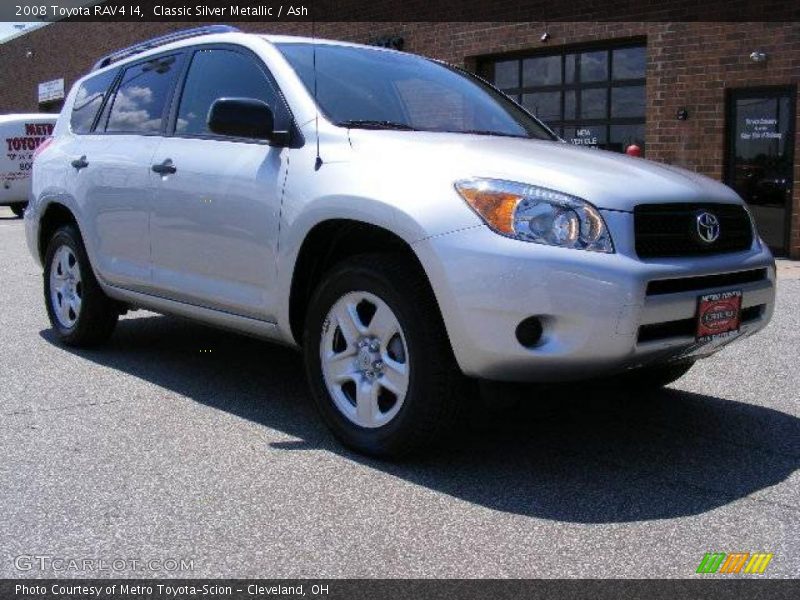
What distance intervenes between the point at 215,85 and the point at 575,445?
2.56 metres

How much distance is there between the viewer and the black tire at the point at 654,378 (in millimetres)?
4645

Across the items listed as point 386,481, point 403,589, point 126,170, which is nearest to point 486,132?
point 386,481

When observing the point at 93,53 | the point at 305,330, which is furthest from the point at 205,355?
the point at 93,53

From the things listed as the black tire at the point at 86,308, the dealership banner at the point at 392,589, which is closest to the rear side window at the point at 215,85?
the black tire at the point at 86,308

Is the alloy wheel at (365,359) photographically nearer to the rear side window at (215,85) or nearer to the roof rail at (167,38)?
the rear side window at (215,85)

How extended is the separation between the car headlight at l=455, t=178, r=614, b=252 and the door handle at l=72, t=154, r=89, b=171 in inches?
123

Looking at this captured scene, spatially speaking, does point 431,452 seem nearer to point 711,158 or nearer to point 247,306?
point 247,306

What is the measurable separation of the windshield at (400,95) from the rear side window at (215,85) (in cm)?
19

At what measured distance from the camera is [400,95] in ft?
15.2

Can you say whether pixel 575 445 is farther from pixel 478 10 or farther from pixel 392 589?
pixel 478 10

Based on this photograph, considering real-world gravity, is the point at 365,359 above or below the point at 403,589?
above

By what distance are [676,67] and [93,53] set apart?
21.4 meters

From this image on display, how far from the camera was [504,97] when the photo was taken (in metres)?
5.37

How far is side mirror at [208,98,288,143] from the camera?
413 centimetres
